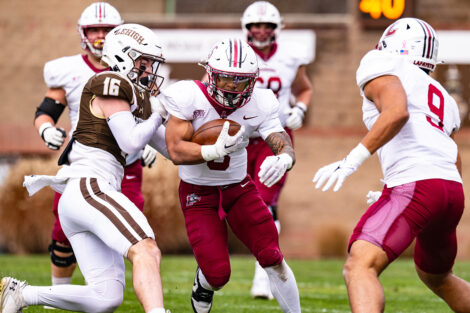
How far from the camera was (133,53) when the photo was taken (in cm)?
490

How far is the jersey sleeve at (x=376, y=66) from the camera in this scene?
14.1ft

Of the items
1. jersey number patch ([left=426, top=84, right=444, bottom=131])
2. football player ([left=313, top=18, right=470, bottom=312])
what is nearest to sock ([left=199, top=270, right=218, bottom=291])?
football player ([left=313, top=18, right=470, bottom=312])

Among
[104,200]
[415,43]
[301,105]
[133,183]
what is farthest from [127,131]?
[301,105]

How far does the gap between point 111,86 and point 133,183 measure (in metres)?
1.70

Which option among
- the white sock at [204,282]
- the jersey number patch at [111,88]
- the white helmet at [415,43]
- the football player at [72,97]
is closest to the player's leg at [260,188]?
the football player at [72,97]

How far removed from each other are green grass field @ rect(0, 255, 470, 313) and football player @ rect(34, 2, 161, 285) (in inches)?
16.2

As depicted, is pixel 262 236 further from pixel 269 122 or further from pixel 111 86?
pixel 111 86

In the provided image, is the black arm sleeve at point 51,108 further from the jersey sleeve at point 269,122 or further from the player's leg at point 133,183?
the jersey sleeve at point 269,122

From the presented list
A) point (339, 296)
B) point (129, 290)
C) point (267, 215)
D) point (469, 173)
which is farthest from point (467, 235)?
point (267, 215)

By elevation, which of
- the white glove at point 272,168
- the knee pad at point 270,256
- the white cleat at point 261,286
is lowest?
the white cleat at point 261,286

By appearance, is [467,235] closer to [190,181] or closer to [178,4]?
[178,4]

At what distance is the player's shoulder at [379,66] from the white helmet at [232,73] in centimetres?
74

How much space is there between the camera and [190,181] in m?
5.22

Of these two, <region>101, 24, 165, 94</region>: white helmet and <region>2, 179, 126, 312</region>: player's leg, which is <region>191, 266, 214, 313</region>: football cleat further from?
<region>101, 24, 165, 94</region>: white helmet
